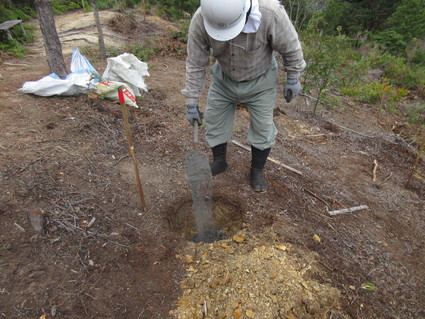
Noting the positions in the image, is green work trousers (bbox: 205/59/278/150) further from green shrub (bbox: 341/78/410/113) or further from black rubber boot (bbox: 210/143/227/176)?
green shrub (bbox: 341/78/410/113)

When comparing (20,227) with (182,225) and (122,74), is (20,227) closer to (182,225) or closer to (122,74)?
(182,225)

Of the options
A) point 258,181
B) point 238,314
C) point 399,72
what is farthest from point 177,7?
point 238,314

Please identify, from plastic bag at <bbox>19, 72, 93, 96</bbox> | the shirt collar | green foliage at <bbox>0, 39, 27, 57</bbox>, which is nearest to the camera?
the shirt collar

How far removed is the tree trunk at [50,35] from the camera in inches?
148

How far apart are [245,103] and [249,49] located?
1.79 ft

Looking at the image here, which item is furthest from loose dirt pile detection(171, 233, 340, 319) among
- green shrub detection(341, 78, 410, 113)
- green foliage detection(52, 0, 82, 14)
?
green foliage detection(52, 0, 82, 14)

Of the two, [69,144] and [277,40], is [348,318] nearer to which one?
[277,40]

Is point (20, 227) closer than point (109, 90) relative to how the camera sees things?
Yes

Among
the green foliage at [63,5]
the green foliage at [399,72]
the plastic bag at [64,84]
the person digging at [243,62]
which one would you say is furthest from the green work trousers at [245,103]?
the green foliage at [63,5]

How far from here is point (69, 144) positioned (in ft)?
9.59

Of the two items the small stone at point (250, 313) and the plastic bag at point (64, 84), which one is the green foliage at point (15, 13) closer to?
the plastic bag at point (64, 84)

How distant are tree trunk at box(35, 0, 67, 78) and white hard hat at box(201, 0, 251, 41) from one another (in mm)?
3173

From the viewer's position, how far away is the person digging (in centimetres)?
182

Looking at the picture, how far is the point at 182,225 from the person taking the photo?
2.60 metres
